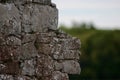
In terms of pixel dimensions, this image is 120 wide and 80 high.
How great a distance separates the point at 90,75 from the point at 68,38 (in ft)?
137

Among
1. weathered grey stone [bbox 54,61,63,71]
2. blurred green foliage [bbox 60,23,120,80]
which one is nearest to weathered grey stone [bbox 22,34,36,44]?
weathered grey stone [bbox 54,61,63,71]

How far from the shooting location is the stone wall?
8.26 metres

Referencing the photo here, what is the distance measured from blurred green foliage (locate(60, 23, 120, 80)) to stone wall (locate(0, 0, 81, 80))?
132 feet

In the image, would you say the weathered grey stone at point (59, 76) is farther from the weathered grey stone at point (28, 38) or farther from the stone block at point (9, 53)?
the stone block at point (9, 53)

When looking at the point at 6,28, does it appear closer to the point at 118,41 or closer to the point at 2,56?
the point at 2,56

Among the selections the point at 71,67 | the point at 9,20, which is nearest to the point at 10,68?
the point at 9,20

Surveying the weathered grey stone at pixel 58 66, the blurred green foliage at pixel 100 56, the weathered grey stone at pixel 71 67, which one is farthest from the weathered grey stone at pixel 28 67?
the blurred green foliage at pixel 100 56

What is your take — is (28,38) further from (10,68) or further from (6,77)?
(6,77)

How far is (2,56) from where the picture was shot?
26.9 ft

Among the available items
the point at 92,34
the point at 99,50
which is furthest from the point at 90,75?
the point at 92,34

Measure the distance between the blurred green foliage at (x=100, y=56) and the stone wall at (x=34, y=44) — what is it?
40.3 meters

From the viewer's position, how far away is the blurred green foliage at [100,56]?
5134 cm

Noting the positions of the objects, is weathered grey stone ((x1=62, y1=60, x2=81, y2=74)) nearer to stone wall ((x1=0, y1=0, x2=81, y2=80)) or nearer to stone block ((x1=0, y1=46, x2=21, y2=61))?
stone wall ((x1=0, y1=0, x2=81, y2=80))

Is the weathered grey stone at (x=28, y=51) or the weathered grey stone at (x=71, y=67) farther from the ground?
the weathered grey stone at (x=28, y=51)
